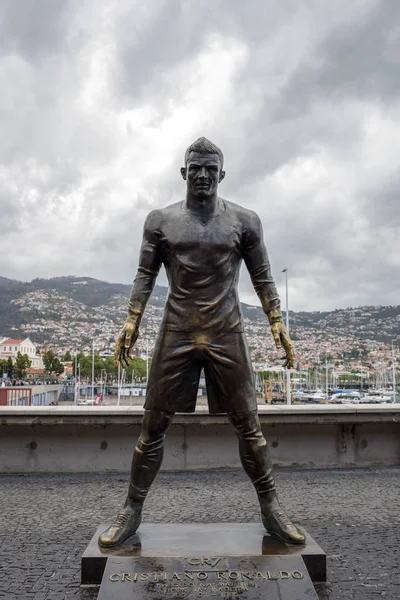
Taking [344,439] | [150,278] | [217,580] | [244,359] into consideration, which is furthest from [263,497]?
[344,439]

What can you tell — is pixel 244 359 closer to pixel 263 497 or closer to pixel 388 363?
pixel 263 497

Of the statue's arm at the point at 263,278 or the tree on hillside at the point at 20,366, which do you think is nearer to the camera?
the statue's arm at the point at 263,278

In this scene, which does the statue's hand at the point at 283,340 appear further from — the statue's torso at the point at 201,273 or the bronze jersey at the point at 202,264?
the statue's torso at the point at 201,273

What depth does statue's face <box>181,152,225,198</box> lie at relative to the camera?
413 cm

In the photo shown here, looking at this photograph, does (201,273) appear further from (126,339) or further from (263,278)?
(126,339)

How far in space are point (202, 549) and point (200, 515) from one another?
2180mm

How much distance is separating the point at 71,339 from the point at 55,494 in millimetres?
150025

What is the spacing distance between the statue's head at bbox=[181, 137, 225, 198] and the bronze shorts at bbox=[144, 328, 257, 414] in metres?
1.14

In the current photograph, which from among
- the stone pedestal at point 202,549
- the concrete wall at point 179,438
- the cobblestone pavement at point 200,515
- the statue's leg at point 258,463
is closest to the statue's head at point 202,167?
the statue's leg at point 258,463

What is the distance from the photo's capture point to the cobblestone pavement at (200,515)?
4020 millimetres

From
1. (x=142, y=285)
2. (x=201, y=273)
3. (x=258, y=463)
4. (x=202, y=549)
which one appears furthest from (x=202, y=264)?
(x=202, y=549)

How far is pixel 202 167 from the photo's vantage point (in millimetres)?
4133

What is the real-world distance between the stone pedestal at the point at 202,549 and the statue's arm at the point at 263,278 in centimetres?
139

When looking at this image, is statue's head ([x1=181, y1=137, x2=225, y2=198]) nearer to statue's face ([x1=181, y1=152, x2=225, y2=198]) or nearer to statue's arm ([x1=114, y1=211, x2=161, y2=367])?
statue's face ([x1=181, y1=152, x2=225, y2=198])
